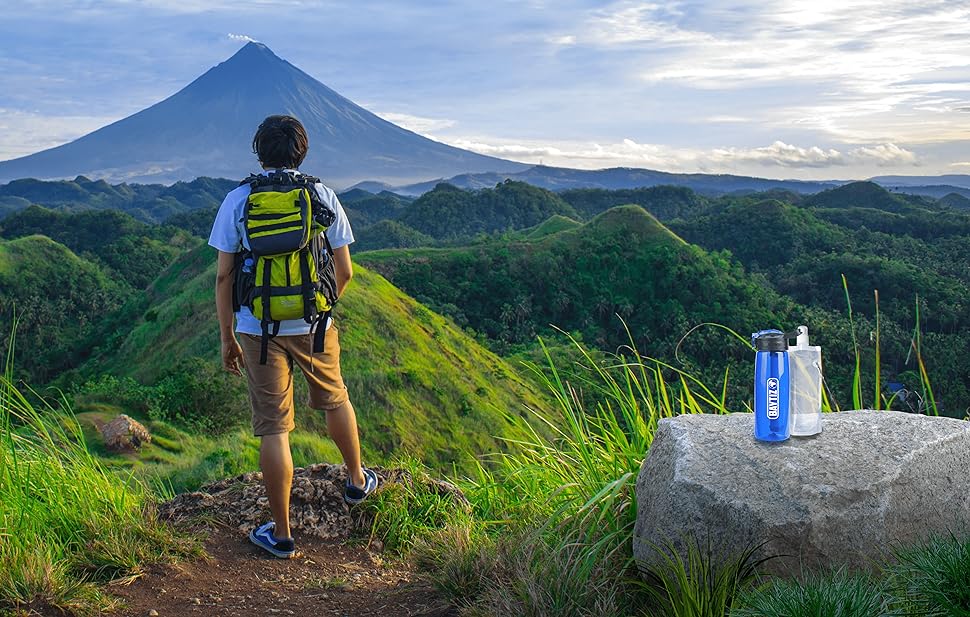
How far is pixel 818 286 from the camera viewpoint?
58.3 metres

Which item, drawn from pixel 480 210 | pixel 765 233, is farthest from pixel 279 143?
pixel 480 210

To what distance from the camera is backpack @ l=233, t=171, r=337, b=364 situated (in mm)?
3170

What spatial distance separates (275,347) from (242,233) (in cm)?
47

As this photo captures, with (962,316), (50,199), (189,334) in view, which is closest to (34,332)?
(189,334)

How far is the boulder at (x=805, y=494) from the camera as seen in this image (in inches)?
100

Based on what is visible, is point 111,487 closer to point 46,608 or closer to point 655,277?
point 46,608

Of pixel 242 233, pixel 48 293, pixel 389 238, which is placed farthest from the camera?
pixel 389 238

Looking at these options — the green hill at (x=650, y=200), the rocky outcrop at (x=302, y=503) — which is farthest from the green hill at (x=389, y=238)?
the rocky outcrop at (x=302, y=503)

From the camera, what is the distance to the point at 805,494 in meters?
2.59

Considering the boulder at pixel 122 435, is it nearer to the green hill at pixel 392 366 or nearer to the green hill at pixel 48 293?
the green hill at pixel 392 366

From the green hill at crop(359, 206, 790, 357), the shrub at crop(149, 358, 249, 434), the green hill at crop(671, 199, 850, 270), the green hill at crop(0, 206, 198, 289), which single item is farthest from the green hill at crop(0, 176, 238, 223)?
the shrub at crop(149, 358, 249, 434)

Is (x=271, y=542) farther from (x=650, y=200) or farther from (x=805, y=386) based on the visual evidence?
(x=650, y=200)

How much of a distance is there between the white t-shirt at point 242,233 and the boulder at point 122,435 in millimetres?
8040

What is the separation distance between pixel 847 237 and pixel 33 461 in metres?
76.6
